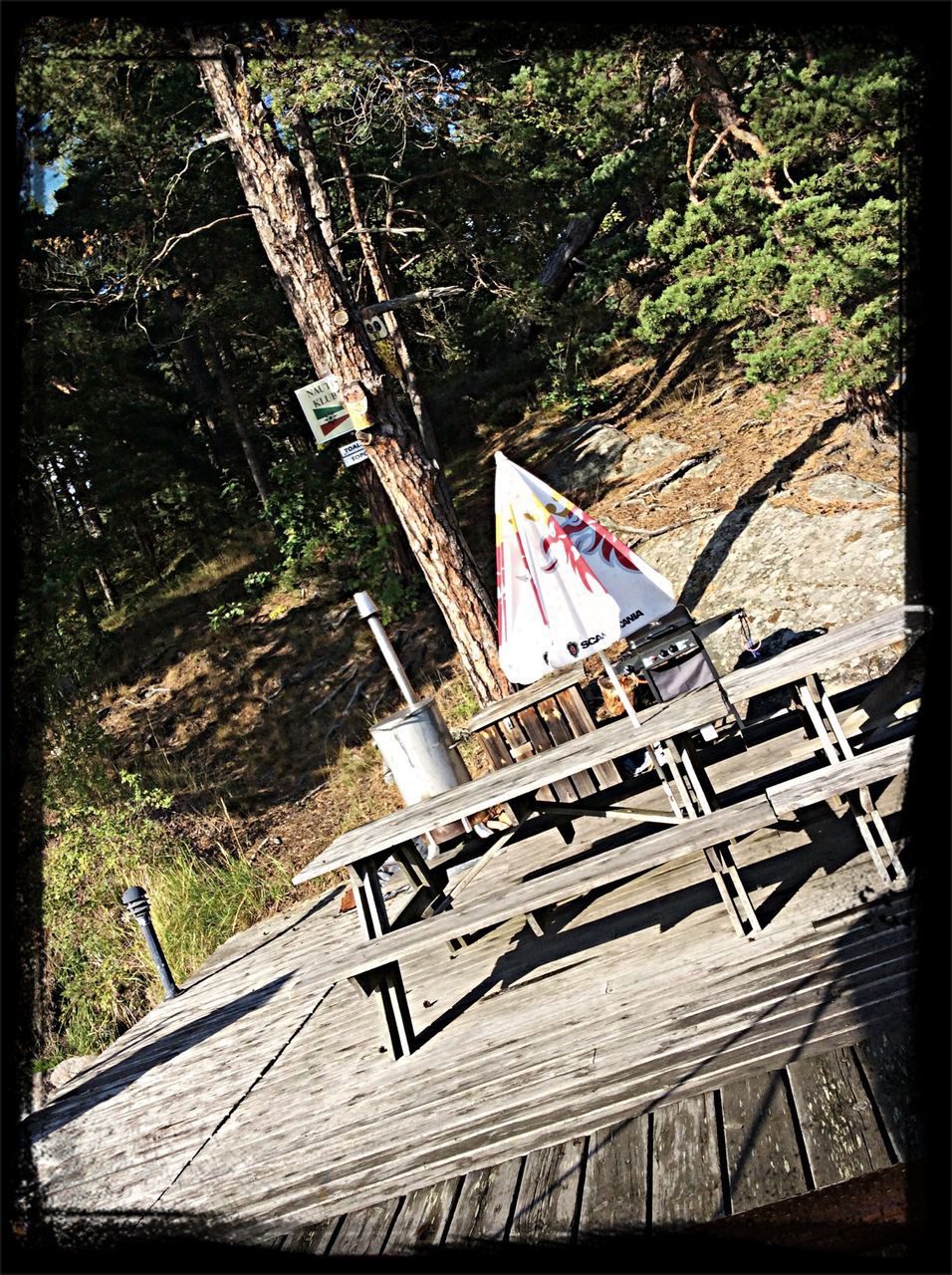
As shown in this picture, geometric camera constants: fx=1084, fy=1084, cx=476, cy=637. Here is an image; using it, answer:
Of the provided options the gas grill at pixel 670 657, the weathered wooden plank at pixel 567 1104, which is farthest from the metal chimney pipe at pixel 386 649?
the weathered wooden plank at pixel 567 1104

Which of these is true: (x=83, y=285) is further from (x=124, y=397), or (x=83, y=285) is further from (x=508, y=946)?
(x=508, y=946)

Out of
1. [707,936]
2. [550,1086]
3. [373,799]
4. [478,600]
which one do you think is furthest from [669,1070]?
[373,799]

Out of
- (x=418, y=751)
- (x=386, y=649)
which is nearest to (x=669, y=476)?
(x=386, y=649)

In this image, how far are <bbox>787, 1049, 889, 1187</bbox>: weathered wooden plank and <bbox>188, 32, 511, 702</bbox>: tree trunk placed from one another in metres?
6.29

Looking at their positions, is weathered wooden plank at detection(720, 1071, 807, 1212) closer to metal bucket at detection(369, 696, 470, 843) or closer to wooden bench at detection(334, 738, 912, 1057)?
wooden bench at detection(334, 738, 912, 1057)

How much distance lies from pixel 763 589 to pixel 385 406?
3.76 metres

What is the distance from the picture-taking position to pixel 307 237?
8.63 m

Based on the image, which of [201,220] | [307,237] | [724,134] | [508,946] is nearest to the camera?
[508,946]

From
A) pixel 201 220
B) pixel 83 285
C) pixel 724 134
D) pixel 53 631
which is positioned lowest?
pixel 53 631

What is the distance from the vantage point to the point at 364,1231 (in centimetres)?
316

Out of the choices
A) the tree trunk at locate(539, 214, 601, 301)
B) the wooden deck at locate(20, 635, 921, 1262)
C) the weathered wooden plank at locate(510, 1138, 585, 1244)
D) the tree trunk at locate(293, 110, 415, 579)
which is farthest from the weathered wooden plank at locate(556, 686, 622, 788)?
the tree trunk at locate(539, 214, 601, 301)

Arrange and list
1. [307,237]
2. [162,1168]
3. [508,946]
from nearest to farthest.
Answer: [162,1168], [508,946], [307,237]

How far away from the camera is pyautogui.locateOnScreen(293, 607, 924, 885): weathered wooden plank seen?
13.3 feet

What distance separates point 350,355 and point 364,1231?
6.88 meters
